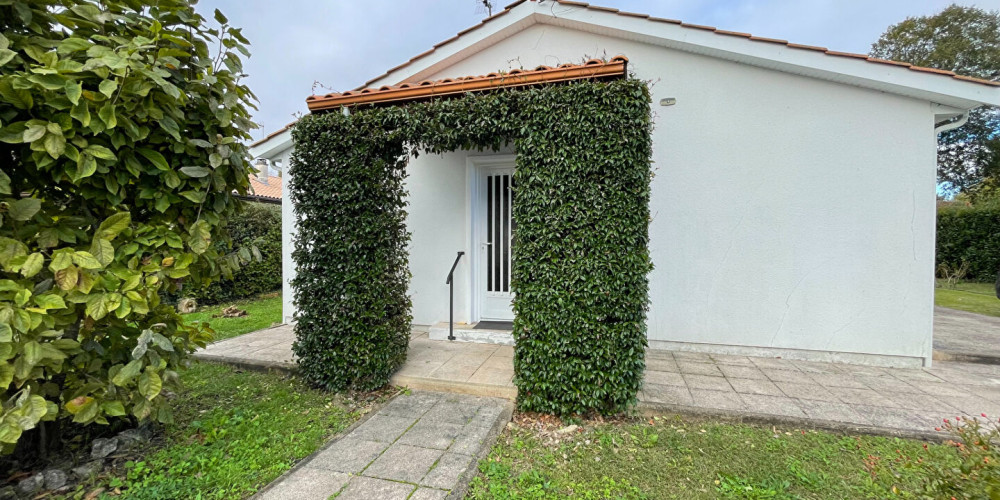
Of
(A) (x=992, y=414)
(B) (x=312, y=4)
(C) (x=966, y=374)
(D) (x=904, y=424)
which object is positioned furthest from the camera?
(B) (x=312, y=4)

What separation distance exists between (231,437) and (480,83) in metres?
3.49

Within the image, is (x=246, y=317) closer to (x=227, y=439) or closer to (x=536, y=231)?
(x=227, y=439)

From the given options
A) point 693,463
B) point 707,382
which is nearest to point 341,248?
point 693,463

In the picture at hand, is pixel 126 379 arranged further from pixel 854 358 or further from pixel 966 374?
pixel 966 374

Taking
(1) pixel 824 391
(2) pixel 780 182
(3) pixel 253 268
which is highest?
(2) pixel 780 182

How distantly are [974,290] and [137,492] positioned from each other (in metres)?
17.3

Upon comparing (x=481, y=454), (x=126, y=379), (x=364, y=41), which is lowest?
(x=481, y=454)

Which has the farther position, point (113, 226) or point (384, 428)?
point (384, 428)

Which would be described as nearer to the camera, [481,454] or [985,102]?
[481,454]

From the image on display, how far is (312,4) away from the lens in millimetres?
6750

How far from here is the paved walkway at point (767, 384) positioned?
3.00 meters

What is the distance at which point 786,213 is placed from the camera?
171 inches

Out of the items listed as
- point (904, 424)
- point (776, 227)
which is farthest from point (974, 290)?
point (904, 424)

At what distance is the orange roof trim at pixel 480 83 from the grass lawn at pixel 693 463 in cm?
289
